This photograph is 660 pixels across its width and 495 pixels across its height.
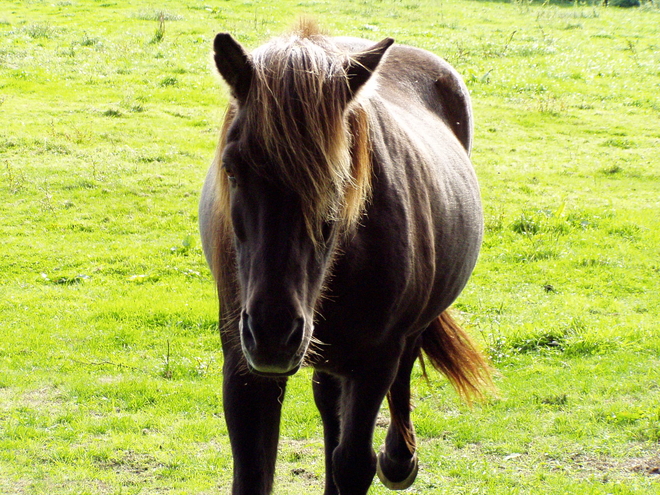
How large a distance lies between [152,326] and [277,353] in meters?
4.62

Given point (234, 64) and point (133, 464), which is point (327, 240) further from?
point (133, 464)

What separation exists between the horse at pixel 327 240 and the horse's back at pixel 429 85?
0.59 ft

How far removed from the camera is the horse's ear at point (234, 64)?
245 cm

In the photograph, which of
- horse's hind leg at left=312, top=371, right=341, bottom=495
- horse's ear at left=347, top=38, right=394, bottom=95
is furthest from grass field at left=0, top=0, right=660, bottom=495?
horse's ear at left=347, top=38, right=394, bottom=95

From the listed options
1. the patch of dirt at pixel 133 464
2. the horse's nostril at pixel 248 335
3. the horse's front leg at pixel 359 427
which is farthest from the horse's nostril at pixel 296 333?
the patch of dirt at pixel 133 464

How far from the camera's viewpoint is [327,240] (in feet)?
8.32

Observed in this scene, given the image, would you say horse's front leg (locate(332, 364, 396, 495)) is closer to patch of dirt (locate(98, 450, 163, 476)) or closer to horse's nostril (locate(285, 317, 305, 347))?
horse's nostril (locate(285, 317, 305, 347))

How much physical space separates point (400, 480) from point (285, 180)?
2.61 m

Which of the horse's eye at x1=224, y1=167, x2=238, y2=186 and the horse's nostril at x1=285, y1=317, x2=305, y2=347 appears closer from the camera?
the horse's nostril at x1=285, y1=317, x2=305, y2=347

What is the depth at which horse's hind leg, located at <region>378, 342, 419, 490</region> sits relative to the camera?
4289 mm

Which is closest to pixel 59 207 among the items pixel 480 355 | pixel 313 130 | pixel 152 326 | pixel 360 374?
pixel 152 326

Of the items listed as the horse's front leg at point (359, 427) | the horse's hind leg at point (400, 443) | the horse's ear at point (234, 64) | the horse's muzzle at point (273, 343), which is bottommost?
the horse's hind leg at point (400, 443)

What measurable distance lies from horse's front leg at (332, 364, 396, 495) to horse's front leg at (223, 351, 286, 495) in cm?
38

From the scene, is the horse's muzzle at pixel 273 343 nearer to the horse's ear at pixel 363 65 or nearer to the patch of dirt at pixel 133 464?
the horse's ear at pixel 363 65
